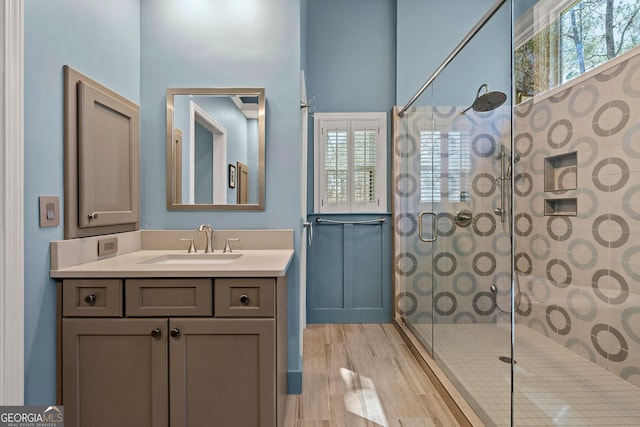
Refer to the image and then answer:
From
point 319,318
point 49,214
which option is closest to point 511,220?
point 49,214

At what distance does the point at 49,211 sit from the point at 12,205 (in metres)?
0.21

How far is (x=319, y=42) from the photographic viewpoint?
3576mm

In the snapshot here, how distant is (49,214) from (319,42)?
2804 millimetres

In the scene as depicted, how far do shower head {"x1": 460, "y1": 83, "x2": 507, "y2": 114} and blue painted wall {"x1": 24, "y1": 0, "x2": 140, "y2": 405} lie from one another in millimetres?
1923

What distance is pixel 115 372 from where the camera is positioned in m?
1.53

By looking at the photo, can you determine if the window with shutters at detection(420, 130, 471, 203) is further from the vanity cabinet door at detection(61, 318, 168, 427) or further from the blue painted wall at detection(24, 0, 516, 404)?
the vanity cabinet door at detection(61, 318, 168, 427)

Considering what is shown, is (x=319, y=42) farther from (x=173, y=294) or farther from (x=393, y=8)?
(x=173, y=294)

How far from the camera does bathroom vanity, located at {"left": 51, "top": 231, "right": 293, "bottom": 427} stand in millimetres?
1527

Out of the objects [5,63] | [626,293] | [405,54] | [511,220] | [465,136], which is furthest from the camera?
[405,54]

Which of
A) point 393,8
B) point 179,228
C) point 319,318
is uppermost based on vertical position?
point 393,8

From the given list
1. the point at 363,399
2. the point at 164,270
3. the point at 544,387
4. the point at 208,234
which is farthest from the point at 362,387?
the point at 164,270

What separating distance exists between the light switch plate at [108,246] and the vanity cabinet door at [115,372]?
0.43 metres

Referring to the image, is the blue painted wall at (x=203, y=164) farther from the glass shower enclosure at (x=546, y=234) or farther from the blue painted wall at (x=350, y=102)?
the glass shower enclosure at (x=546, y=234)

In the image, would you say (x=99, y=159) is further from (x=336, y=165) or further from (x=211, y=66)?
(x=336, y=165)
